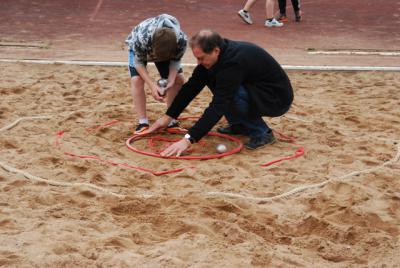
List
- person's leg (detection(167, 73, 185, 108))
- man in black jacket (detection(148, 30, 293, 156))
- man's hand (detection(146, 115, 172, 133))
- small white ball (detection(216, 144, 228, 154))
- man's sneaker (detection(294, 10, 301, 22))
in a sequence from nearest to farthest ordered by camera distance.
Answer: man in black jacket (detection(148, 30, 293, 156)) → small white ball (detection(216, 144, 228, 154)) → man's hand (detection(146, 115, 172, 133)) → person's leg (detection(167, 73, 185, 108)) → man's sneaker (detection(294, 10, 301, 22))

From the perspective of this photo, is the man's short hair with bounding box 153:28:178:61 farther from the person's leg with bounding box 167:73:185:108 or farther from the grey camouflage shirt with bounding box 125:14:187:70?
the person's leg with bounding box 167:73:185:108

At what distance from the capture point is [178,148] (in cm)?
482

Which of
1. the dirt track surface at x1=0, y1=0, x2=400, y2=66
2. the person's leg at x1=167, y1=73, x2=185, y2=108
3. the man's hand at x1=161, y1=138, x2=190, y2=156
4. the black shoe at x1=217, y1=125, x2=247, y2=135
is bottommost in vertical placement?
the dirt track surface at x1=0, y1=0, x2=400, y2=66

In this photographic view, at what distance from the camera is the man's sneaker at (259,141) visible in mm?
5074

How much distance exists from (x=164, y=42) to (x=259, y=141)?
1.10 metres

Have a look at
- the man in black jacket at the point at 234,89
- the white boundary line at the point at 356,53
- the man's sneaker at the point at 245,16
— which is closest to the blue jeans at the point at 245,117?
the man in black jacket at the point at 234,89

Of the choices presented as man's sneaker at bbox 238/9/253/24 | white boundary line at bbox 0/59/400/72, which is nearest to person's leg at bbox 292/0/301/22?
man's sneaker at bbox 238/9/253/24

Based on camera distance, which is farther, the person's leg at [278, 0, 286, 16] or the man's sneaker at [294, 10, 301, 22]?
the man's sneaker at [294, 10, 301, 22]

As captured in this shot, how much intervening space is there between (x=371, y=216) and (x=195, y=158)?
58.8 inches

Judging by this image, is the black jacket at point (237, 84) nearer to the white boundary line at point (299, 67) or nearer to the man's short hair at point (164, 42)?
the man's short hair at point (164, 42)

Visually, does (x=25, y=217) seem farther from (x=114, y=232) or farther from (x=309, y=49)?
(x=309, y=49)

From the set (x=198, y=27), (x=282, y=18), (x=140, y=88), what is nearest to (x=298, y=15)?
(x=282, y=18)

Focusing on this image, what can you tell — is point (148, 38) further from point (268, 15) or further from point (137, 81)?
point (268, 15)

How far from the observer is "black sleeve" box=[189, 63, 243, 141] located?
15.6 feet
